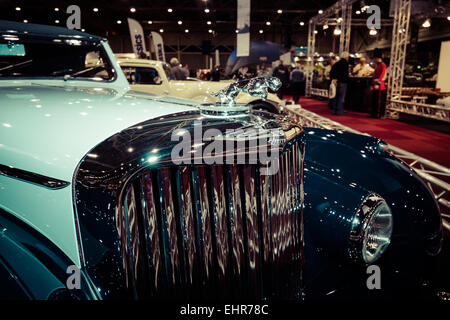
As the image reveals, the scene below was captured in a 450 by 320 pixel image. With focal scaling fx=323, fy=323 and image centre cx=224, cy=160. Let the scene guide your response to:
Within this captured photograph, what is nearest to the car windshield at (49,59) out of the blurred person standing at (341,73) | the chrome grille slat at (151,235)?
the chrome grille slat at (151,235)

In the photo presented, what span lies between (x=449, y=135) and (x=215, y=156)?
313 inches

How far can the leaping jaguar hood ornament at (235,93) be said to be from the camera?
4.61ft

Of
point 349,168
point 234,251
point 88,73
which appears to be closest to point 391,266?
point 349,168

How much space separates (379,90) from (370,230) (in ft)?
30.9

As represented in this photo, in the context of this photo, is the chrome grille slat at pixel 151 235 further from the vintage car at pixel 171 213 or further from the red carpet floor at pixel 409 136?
the red carpet floor at pixel 409 136

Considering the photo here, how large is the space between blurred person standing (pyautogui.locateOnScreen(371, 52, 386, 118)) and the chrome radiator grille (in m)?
9.69

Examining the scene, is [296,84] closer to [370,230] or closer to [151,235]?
[370,230]

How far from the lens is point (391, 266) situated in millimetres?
1589

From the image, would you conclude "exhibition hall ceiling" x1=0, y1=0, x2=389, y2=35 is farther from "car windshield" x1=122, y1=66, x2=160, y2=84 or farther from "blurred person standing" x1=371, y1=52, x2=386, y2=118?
"car windshield" x1=122, y1=66, x2=160, y2=84

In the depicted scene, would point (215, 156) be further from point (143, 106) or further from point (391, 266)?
point (391, 266)

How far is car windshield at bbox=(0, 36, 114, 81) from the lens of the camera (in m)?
2.38

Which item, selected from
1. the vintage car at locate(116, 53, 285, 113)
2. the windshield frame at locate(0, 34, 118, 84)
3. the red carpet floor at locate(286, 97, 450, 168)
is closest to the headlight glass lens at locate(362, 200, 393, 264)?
the windshield frame at locate(0, 34, 118, 84)

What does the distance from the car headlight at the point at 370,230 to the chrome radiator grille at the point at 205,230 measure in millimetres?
383

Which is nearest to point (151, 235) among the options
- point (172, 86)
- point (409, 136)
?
point (172, 86)
